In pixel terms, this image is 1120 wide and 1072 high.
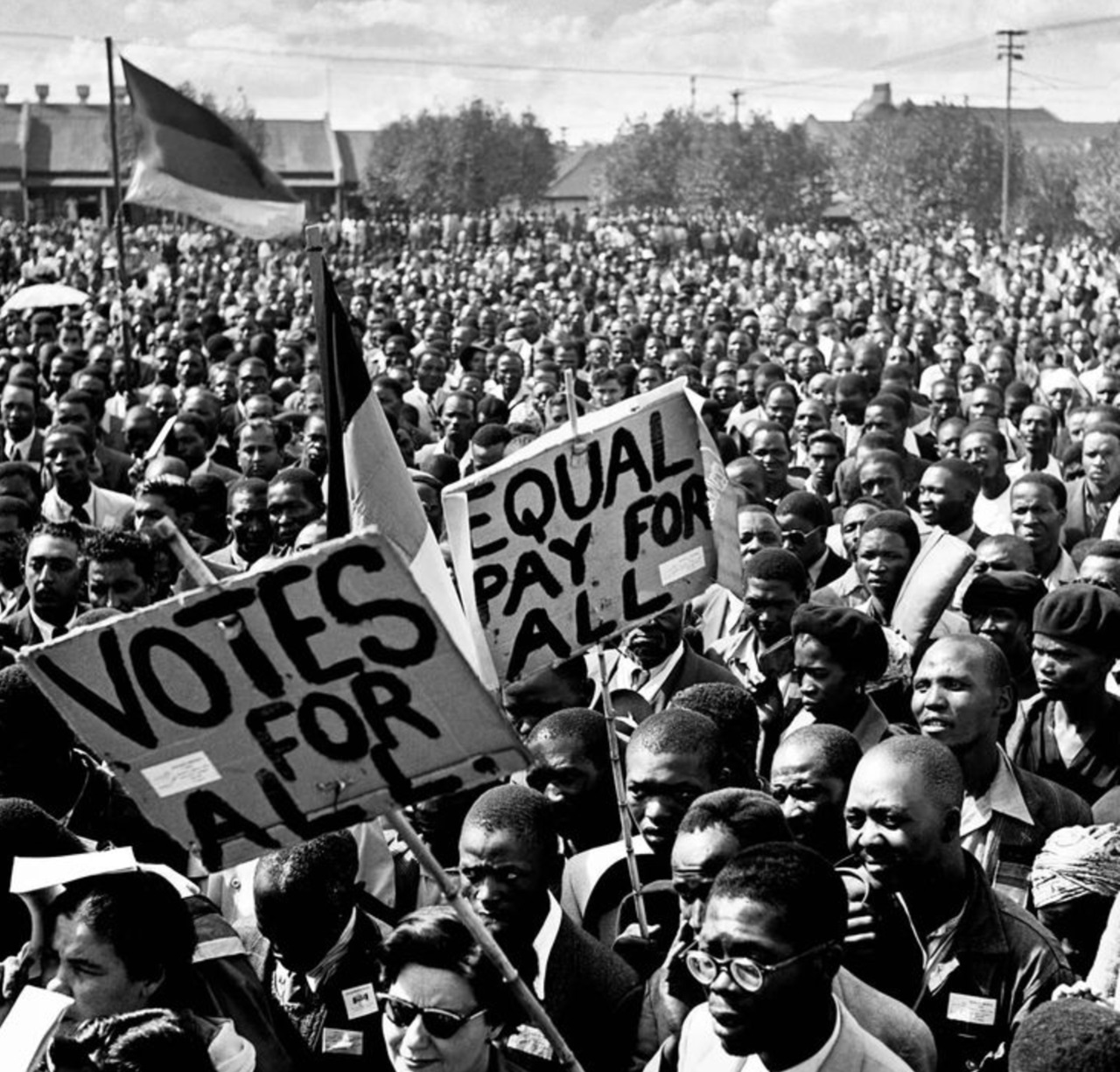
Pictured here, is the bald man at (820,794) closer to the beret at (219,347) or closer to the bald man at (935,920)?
the bald man at (935,920)

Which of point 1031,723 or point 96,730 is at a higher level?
point 96,730

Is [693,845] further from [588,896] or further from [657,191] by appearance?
[657,191]

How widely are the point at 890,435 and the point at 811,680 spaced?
15.0 ft

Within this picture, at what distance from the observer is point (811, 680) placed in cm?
609

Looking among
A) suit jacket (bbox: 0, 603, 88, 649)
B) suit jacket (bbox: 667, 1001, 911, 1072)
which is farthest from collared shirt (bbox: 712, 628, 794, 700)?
suit jacket (bbox: 667, 1001, 911, 1072)

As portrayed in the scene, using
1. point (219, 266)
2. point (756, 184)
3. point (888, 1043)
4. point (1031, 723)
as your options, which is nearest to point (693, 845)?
point (888, 1043)

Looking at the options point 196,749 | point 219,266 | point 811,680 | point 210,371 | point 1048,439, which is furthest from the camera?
point 219,266

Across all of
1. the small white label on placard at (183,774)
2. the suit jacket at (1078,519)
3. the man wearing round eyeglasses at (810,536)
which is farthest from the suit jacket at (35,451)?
the small white label on placard at (183,774)

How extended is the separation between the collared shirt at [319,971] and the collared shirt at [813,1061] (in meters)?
1.22

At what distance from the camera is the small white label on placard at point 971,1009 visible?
4242 millimetres

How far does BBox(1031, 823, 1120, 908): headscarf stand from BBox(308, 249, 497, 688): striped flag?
1.67m

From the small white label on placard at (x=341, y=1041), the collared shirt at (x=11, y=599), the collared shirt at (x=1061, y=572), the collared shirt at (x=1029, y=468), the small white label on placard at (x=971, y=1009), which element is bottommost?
the small white label on placard at (x=341, y=1041)

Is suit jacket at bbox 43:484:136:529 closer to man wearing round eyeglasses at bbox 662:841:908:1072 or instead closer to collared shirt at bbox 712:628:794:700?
collared shirt at bbox 712:628:794:700

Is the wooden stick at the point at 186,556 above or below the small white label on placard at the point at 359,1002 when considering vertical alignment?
above
